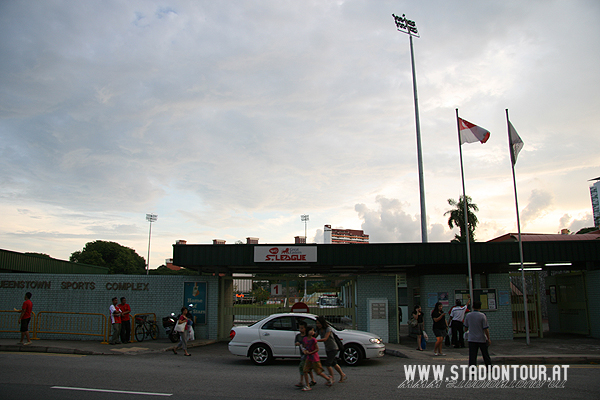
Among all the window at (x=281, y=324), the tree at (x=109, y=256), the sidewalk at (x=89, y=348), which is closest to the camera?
the window at (x=281, y=324)

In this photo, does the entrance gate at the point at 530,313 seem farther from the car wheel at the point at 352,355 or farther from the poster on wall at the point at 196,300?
the poster on wall at the point at 196,300

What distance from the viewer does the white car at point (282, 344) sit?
12023 mm

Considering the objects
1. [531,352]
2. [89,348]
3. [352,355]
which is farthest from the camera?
[89,348]

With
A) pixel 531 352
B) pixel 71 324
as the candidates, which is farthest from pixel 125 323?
pixel 531 352

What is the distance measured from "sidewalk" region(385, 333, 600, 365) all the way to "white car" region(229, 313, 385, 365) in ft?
5.40

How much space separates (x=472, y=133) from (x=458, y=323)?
7378 mm

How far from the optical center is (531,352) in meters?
13.5

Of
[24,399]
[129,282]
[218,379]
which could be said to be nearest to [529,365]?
[218,379]

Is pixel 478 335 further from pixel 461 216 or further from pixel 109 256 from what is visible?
pixel 109 256

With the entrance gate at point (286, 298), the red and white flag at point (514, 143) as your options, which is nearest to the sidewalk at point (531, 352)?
the entrance gate at point (286, 298)

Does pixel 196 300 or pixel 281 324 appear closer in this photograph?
pixel 281 324

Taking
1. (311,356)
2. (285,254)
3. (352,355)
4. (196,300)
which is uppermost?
(285,254)

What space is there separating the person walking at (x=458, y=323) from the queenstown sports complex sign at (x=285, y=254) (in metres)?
5.48

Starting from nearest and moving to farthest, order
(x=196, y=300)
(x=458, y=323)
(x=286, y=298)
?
(x=458, y=323) → (x=196, y=300) → (x=286, y=298)
